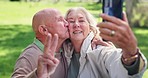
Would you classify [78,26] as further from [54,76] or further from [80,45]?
[54,76]

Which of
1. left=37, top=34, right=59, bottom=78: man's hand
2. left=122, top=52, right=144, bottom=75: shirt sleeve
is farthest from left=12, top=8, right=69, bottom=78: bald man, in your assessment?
left=122, top=52, right=144, bottom=75: shirt sleeve

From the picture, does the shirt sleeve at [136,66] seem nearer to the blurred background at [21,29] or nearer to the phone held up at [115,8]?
the phone held up at [115,8]

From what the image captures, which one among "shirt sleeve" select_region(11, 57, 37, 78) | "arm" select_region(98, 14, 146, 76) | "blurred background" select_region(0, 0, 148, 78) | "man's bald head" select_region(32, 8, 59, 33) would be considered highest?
"arm" select_region(98, 14, 146, 76)

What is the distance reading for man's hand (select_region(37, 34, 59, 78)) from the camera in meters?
2.31

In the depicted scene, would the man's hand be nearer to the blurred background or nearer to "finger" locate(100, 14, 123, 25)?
"finger" locate(100, 14, 123, 25)

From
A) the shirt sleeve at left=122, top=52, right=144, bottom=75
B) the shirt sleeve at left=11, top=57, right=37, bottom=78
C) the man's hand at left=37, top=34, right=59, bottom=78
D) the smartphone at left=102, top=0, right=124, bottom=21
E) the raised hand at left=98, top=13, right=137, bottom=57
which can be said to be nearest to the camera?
the raised hand at left=98, top=13, right=137, bottom=57

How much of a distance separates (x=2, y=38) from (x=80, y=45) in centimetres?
1226

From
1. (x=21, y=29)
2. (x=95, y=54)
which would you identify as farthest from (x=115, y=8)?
(x=21, y=29)

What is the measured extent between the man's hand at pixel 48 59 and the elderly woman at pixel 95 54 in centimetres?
37

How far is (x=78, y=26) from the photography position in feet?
9.57

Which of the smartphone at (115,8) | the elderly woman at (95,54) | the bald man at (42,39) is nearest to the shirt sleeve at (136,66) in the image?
the elderly woman at (95,54)

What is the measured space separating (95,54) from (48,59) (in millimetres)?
519

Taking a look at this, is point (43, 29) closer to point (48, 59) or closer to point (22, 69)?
point (22, 69)

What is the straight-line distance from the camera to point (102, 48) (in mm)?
2756
